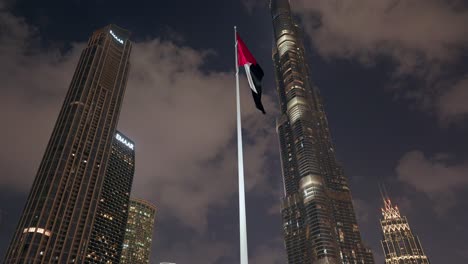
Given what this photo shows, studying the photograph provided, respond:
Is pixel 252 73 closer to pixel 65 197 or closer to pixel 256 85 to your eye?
pixel 256 85

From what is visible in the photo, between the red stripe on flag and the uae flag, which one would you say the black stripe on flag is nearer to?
the uae flag

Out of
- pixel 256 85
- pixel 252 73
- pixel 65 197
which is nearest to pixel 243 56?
pixel 252 73

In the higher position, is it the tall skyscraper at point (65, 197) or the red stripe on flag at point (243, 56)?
the tall skyscraper at point (65, 197)

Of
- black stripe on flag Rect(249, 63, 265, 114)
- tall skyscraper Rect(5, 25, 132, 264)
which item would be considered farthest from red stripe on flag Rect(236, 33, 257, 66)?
tall skyscraper Rect(5, 25, 132, 264)

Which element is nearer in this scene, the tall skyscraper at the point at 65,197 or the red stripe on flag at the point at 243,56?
the red stripe on flag at the point at 243,56

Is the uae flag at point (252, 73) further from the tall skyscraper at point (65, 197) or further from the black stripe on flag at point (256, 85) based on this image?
Result: the tall skyscraper at point (65, 197)

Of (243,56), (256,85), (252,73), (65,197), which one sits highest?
(65,197)

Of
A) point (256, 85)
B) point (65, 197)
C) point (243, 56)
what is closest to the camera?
point (243, 56)

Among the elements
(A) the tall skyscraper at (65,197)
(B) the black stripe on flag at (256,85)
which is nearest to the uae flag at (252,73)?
(B) the black stripe on flag at (256,85)

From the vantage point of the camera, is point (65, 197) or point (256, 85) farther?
point (65, 197)

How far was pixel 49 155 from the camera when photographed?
600ft

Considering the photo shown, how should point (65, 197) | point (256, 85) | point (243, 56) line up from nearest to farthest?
1. point (243, 56)
2. point (256, 85)
3. point (65, 197)

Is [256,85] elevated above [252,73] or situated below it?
below

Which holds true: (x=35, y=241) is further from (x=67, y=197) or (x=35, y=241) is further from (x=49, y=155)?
(x=49, y=155)
